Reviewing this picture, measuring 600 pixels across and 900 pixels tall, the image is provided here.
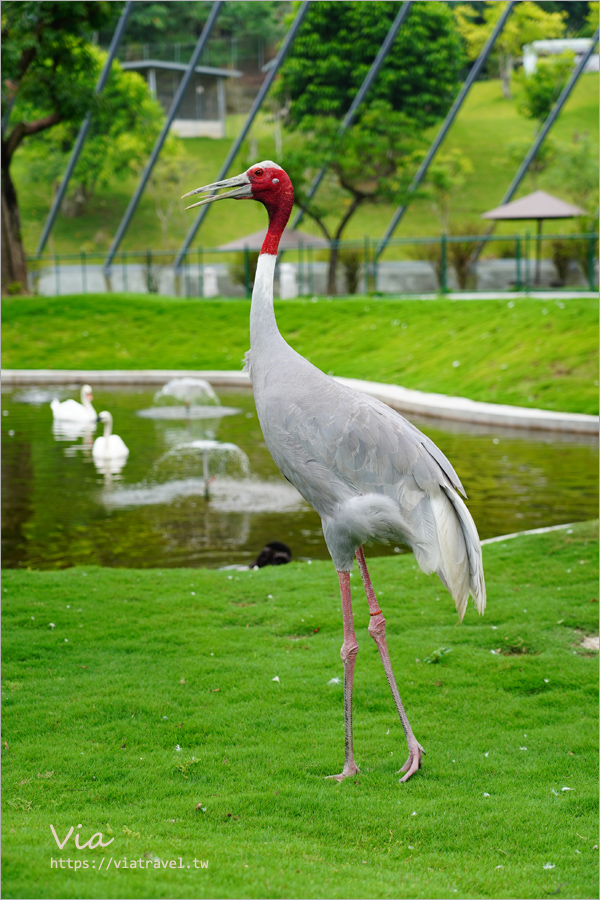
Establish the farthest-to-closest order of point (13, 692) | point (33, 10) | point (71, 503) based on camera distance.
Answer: point (33, 10) → point (71, 503) → point (13, 692)

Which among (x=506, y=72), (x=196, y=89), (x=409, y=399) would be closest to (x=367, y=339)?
(x=409, y=399)

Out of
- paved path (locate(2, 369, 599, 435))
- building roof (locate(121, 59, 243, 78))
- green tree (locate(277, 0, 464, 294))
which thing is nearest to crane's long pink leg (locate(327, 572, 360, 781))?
paved path (locate(2, 369, 599, 435))

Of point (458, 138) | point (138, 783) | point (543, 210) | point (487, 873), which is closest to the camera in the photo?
point (487, 873)

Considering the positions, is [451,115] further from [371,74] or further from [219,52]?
[219,52]

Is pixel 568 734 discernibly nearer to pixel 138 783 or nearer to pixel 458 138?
pixel 138 783

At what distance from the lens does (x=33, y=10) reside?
80.7 feet

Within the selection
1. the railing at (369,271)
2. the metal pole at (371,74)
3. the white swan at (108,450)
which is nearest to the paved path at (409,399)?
the white swan at (108,450)

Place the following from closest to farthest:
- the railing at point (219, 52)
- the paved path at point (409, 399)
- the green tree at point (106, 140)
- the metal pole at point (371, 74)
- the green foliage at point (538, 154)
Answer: the paved path at point (409, 399), the metal pole at point (371, 74), the green tree at point (106, 140), the railing at point (219, 52), the green foliage at point (538, 154)

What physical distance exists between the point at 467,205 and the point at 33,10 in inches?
1486

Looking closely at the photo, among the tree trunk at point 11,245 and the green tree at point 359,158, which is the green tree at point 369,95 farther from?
the tree trunk at point 11,245

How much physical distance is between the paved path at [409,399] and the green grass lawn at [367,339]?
553 millimetres

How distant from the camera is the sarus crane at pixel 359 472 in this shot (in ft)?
13.8

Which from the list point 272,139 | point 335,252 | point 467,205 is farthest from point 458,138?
point 335,252

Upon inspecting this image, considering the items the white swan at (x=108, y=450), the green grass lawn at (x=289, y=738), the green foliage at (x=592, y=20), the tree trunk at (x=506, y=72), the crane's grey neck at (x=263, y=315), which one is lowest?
the white swan at (x=108, y=450)
